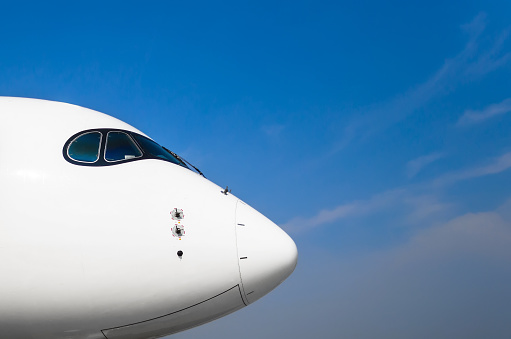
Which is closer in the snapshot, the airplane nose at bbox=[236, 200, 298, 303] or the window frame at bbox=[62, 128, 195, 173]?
the airplane nose at bbox=[236, 200, 298, 303]

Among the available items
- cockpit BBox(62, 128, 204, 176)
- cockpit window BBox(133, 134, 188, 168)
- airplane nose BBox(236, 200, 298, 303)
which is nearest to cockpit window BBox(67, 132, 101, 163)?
cockpit BBox(62, 128, 204, 176)

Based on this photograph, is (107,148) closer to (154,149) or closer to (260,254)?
(154,149)

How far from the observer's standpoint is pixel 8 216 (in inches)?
377

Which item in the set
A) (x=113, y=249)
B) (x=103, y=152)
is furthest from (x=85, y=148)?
(x=113, y=249)

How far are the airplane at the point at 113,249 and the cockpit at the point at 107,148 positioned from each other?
0.16 feet

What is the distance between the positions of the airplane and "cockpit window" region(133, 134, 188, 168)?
934 millimetres

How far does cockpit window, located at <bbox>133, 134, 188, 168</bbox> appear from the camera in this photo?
1138 cm

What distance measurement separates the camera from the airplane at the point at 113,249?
9.38 meters

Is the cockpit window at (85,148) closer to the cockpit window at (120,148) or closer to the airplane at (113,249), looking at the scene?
the airplane at (113,249)

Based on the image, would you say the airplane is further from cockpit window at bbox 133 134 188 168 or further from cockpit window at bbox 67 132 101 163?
cockpit window at bbox 133 134 188 168

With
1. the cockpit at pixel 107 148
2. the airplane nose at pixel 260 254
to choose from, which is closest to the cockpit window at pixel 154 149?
the cockpit at pixel 107 148

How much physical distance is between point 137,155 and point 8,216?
273 cm

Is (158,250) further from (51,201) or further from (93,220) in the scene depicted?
(51,201)

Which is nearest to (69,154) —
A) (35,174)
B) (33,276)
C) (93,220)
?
(35,174)
